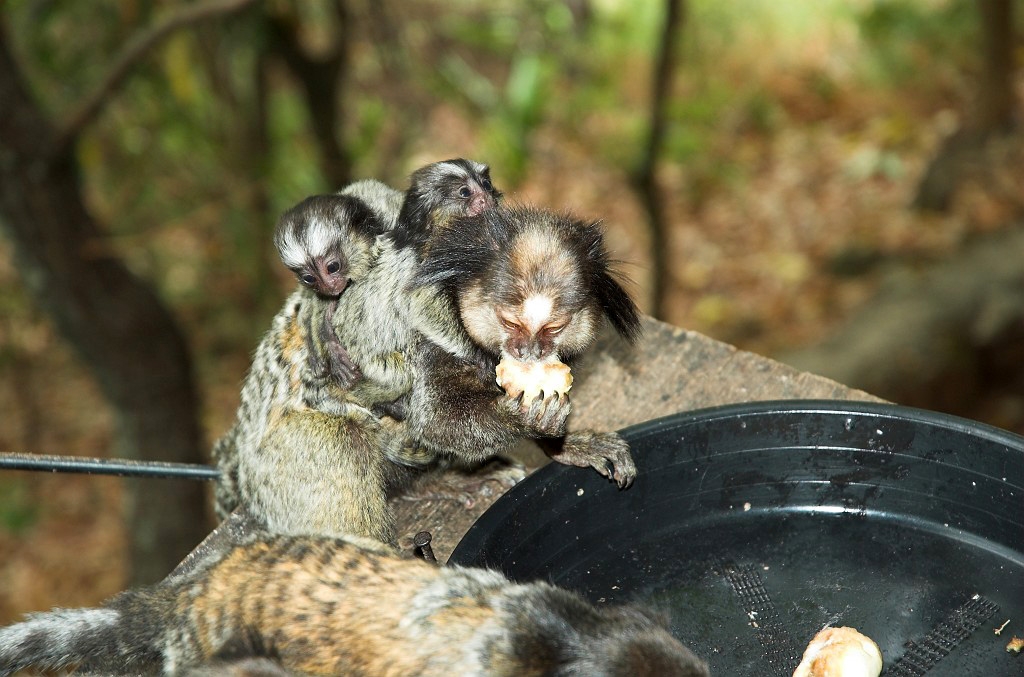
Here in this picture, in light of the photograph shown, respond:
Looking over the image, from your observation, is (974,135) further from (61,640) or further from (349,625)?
(61,640)

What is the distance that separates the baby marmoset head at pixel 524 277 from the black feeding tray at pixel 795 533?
351 mm

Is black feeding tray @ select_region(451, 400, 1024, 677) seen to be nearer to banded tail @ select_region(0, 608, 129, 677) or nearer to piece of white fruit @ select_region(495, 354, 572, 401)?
piece of white fruit @ select_region(495, 354, 572, 401)

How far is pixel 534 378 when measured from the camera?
285cm

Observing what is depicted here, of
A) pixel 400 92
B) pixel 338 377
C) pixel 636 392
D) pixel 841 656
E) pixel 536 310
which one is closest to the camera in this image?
pixel 841 656

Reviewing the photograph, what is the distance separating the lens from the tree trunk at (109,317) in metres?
4.46

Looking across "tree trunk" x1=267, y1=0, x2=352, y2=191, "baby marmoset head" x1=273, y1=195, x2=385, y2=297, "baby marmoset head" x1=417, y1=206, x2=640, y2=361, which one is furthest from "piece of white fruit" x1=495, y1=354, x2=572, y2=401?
"tree trunk" x1=267, y1=0, x2=352, y2=191

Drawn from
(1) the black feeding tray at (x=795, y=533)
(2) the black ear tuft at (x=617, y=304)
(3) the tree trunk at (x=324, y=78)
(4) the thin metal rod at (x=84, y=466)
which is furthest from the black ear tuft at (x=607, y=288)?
(3) the tree trunk at (x=324, y=78)

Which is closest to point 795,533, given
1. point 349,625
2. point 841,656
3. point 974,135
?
point 841,656

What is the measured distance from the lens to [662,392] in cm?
345

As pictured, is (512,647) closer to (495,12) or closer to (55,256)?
(55,256)

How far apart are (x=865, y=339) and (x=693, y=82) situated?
4.02 m

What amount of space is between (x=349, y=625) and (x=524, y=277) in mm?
1003

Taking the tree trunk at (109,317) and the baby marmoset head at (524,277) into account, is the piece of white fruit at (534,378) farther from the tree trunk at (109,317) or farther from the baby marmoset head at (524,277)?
the tree trunk at (109,317)

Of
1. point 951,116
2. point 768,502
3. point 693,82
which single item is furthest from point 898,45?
point 768,502
